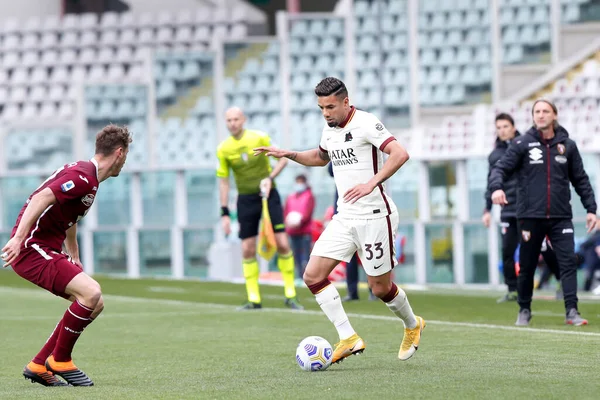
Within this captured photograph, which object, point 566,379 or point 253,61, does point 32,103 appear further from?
point 566,379

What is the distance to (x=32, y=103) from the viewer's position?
39938mm

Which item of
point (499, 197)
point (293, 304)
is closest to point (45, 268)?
point (499, 197)

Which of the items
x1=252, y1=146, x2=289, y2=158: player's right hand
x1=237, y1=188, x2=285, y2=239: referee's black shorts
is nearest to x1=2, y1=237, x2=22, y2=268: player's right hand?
x1=252, y1=146, x2=289, y2=158: player's right hand

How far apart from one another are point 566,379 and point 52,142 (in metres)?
29.3

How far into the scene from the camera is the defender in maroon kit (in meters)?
7.07

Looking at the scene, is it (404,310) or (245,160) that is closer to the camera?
(404,310)

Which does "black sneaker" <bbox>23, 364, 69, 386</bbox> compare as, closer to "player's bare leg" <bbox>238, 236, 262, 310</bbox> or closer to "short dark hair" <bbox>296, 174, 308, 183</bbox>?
"player's bare leg" <bbox>238, 236, 262, 310</bbox>

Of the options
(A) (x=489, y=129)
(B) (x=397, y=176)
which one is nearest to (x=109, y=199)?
(B) (x=397, y=176)

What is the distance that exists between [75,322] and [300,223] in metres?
12.8

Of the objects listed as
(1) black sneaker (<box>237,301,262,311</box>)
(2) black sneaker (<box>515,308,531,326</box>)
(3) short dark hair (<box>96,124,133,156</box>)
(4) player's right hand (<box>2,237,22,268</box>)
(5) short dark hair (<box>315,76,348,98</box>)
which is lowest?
(1) black sneaker (<box>237,301,262,311</box>)

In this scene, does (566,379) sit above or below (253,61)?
below

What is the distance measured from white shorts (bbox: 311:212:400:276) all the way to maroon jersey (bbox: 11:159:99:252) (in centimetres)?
172

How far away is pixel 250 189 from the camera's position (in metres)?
13.4

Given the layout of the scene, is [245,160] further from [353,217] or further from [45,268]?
[45,268]
